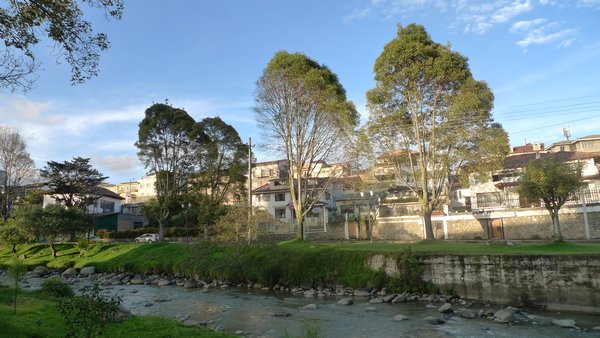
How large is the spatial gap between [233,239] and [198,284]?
463cm

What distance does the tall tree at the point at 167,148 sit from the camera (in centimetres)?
4338

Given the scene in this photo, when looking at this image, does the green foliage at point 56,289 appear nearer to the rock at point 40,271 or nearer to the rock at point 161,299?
the rock at point 161,299

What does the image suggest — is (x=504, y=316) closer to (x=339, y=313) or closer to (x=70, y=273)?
(x=339, y=313)

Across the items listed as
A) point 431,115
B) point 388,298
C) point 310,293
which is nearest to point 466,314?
point 388,298

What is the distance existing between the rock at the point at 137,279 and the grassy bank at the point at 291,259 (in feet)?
4.00

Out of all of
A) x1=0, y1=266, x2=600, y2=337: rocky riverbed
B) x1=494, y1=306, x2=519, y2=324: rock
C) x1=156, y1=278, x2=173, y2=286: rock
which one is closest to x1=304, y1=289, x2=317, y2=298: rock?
x1=0, y1=266, x2=600, y2=337: rocky riverbed

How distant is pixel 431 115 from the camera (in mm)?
28797

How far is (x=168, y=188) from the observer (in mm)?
44219

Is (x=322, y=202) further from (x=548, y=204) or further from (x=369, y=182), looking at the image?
(x=548, y=204)

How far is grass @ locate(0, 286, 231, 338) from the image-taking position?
29.7 ft

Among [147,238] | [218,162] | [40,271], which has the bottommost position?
[40,271]

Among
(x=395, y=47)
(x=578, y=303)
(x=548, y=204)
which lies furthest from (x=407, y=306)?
(x=395, y=47)

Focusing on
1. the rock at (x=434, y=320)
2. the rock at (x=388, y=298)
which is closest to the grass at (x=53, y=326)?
the rock at (x=434, y=320)

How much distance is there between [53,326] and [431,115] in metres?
26.2
